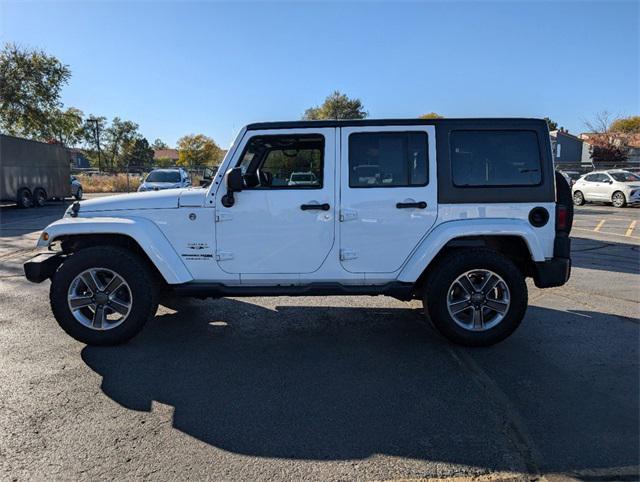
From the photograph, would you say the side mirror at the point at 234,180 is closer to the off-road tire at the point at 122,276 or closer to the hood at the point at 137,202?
the hood at the point at 137,202

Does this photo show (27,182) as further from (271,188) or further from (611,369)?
(611,369)

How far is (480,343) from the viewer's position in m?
4.20

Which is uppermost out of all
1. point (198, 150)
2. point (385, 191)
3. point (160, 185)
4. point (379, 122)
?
point (198, 150)

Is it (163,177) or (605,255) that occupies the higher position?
(163,177)

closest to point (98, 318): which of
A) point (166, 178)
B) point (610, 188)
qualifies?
point (166, 178)

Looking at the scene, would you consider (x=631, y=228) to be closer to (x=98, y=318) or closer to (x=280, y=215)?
(x=280, y=215)

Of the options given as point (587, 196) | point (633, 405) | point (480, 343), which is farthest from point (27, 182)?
point (587, 196)

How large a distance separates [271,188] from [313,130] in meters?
0.68

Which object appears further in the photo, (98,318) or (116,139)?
(116,139)

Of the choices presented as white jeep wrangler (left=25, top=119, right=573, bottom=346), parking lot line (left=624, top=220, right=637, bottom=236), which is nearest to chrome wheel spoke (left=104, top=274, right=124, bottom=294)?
white jeep wrangler (left=25, top=119, right=573, bottom=346)

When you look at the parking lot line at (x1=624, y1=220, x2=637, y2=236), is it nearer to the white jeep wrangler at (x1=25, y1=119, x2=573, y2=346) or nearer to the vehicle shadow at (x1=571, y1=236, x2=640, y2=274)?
the vehicle shadow at (x1=571, y1=236, x2=640, y2=274)

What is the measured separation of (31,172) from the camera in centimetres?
1967

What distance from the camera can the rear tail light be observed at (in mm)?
4207

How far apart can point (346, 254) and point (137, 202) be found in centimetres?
204
